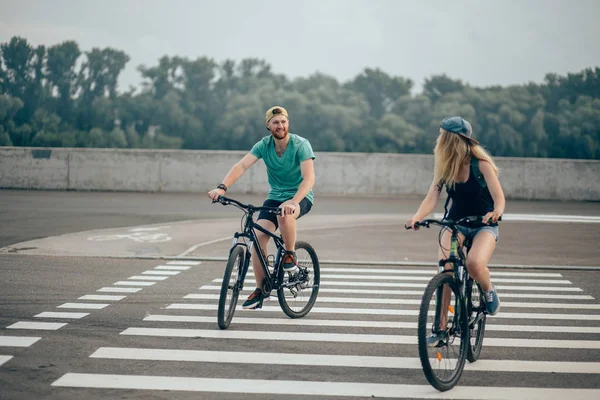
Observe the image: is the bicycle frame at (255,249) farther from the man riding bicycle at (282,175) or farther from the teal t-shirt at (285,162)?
the teal t-shirt at (285,162)

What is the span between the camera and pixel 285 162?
7.72 meters

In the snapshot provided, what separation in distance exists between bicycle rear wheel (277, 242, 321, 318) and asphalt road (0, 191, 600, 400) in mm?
143

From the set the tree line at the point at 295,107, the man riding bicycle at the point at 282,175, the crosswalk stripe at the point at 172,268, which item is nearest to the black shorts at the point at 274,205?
the man riding bicycle at the point at 282,175

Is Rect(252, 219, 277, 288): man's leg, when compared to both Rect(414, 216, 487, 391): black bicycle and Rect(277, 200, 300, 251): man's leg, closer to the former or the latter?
Rect(277, 200, 300, 251): man's leg

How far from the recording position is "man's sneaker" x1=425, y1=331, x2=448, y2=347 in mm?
5484

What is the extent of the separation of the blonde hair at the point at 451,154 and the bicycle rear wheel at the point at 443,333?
714 mm

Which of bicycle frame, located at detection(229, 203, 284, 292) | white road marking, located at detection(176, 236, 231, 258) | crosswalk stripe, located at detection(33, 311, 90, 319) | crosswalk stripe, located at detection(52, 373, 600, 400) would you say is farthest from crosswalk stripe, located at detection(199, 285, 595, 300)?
crosswalk stripe, located at detection(52, 373, 600, 400)

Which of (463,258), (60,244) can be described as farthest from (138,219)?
(463,258)

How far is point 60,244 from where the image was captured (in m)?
13.4

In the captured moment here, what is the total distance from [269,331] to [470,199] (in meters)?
2.21

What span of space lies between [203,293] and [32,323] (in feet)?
7.39

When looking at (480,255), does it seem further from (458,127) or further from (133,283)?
(133,283)

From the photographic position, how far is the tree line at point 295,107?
256 ft

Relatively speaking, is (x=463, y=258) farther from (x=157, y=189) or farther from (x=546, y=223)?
(x=157, y=189)
